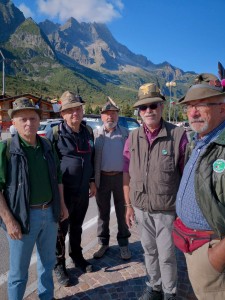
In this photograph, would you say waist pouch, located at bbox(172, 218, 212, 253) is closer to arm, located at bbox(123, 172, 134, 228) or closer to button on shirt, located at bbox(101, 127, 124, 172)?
arm, located at bbox(123, 172, 134, 228)

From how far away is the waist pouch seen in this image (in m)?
1.94

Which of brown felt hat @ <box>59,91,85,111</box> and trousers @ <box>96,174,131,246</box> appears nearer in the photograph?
brown felt hat @ <box>59,91,85,111</box>

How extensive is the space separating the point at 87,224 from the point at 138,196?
253 cm

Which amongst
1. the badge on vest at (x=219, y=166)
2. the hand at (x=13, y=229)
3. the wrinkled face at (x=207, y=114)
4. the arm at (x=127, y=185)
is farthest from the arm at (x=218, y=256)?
the hand at (x=13, y=229)

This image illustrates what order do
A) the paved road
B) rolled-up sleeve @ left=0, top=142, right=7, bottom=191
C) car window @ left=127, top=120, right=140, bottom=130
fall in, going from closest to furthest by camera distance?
rolled-up sleeve @ left=0, top=142, right=7, bottom=191 → the paved road → car window @ left=127, top=120, right=140, bottom=130

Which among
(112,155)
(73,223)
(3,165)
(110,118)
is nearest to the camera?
(3,165)

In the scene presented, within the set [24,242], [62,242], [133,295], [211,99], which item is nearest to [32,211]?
[24,242]

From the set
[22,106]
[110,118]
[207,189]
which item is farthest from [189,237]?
[110,118]

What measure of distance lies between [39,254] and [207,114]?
83.3 inches

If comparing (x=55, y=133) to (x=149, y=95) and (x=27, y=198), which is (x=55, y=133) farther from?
(x=149, y=95)

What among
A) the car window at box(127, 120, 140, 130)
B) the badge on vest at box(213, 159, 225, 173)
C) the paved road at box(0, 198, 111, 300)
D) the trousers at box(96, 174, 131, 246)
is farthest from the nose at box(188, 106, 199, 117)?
the car window at box(127, 120, 140, 130)

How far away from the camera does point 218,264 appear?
178cm

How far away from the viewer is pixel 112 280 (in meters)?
3.28

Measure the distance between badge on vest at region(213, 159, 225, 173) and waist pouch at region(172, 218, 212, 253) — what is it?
20.0 inches
